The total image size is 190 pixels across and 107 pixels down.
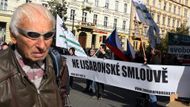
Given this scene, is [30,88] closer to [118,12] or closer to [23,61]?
[23,61]

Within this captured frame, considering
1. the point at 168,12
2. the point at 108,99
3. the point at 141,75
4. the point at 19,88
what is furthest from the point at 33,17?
the point at 168,12

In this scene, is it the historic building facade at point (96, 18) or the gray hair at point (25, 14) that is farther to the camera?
the historic building facade at point (96, 18)

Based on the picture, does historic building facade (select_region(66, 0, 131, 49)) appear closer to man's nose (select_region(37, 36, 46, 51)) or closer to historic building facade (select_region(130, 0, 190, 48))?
historic building facade (select_region(130, 0, 190, 48))

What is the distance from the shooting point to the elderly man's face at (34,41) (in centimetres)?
198

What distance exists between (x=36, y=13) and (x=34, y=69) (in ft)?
0.86

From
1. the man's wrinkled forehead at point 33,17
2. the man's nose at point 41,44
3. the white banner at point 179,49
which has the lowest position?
the white banner at point 179,49

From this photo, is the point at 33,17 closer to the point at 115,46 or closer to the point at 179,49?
the point at 115,46

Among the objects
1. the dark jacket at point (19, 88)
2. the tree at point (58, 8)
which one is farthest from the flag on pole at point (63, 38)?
the tree at point (58, 8)

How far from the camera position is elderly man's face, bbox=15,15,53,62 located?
198 cm

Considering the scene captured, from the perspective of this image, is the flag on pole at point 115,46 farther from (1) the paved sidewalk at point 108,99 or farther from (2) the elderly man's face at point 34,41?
(2) the elderly man's face at point 34,41

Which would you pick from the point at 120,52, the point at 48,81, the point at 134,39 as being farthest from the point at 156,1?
the point at 48,81

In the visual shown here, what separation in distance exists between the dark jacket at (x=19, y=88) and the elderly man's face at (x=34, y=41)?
7 cm

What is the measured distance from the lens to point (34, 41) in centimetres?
198

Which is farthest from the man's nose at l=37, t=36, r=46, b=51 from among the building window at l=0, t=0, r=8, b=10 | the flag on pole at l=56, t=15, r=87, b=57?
the building window at l=0, t=0, r=8, b=10
